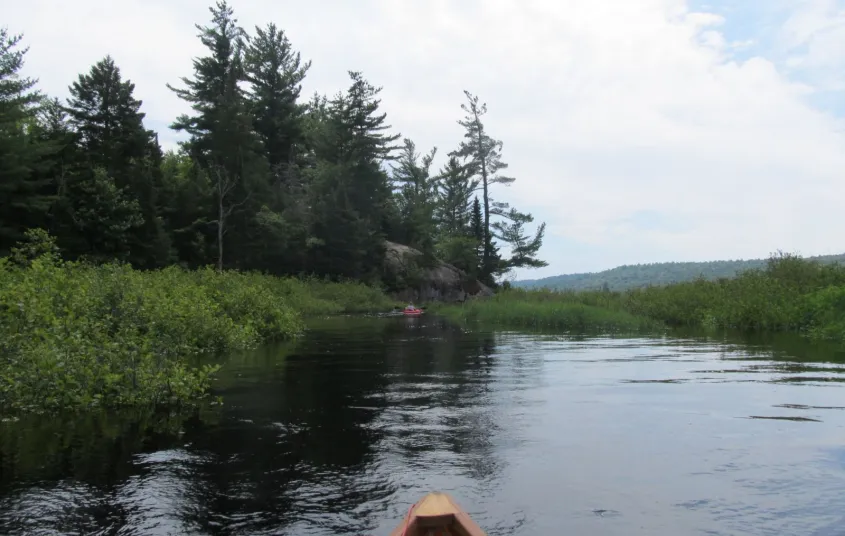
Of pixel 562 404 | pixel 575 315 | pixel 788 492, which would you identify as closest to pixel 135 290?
pixel 562 404

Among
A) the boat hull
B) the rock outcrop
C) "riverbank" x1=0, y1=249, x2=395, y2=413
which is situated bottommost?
the boat hull

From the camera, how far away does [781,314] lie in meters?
26.1

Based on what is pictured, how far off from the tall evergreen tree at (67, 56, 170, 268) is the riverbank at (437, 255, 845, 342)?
20302mm

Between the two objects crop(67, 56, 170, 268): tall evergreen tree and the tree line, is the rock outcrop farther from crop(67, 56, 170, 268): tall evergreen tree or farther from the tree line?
crop(67, 56, 170, 268): tall evergreen tree

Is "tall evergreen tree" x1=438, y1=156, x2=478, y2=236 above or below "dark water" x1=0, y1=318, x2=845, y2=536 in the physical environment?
above

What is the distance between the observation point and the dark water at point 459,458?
246 inches

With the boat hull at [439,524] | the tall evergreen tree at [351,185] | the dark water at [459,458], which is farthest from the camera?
the tall evergreen tree at [351,185]

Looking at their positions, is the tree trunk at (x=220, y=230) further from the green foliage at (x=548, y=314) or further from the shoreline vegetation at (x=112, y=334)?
the shoreline vegetation at (x=112, y=334)

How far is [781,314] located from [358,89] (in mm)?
42471

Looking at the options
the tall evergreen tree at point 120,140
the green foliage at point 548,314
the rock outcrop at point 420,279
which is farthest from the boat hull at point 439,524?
the rock outcrop at point 420,279

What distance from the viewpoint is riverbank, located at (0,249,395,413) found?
33.6ft

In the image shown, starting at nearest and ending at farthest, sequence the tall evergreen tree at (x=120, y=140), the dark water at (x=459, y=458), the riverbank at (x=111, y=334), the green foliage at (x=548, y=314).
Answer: the dark water at (x=459, y=458) → the riverbank at (x=111, y=334) → the green foliage at (x=548, y=314) → the tall evergreen tree at (x=120, y=140)

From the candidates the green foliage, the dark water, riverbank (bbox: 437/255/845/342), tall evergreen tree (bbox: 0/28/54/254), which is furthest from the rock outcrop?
the dark water

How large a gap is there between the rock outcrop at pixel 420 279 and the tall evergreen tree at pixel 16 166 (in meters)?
30.9
